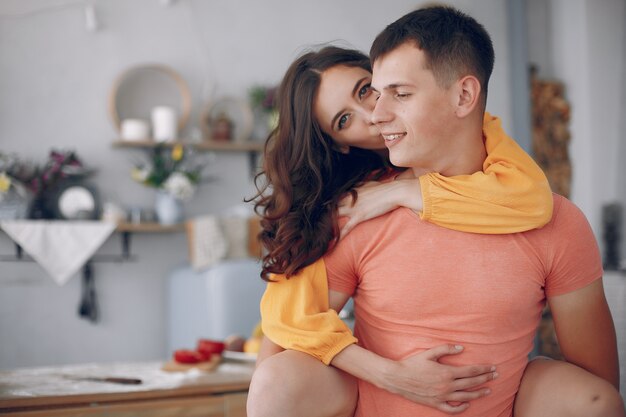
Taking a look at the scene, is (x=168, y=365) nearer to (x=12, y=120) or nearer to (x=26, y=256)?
(x=26, y=256)

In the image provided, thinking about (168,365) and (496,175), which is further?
(168,365)

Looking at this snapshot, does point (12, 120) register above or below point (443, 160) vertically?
above

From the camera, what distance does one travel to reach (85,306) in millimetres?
3861

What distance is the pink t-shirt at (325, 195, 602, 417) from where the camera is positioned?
4.65ft

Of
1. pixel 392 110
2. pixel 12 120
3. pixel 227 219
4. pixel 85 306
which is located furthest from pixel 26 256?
pixel 392 110

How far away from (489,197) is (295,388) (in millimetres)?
562

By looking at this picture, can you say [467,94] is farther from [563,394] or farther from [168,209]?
[168,209]

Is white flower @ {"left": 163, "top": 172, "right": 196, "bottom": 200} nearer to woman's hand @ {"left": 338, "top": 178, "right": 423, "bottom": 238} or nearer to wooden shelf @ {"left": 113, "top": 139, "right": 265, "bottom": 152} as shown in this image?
wooden shelf @ {"left": 113, "top": 139, "right": 265, "bottom": 152}

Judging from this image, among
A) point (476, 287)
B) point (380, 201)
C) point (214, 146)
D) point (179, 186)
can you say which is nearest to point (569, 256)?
point (476, 287)

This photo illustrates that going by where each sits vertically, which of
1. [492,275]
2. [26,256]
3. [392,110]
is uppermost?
[392,110]

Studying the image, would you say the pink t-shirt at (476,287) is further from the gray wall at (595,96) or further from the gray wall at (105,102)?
the gray wall at (595,96)

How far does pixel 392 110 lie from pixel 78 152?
2.92 metres

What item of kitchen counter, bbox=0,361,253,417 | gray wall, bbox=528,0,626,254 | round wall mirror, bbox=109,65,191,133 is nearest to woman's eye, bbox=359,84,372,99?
kitchen counter, bbox=0,361,253,417

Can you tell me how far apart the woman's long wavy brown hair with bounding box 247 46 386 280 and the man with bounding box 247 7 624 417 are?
15cm
